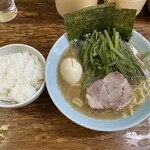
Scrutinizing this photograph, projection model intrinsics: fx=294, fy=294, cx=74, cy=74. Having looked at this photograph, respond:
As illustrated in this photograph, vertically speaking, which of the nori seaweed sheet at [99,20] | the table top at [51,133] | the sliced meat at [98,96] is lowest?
the table top at [51,133]

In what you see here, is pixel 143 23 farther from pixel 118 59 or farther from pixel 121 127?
pixel 121 127

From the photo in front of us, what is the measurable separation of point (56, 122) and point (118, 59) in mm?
360

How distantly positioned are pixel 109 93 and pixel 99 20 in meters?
0.35

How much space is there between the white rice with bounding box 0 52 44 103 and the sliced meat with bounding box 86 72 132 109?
0.24m

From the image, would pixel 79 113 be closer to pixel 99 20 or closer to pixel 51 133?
pixel 51 133

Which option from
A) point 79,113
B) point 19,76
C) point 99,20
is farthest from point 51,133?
point 99,20

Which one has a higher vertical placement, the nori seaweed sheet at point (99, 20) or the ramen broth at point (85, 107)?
the nori seaweed sheet at point (99, 20)

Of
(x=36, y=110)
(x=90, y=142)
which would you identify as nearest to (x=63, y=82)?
(x=36, y=110)

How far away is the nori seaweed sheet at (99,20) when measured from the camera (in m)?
1.22

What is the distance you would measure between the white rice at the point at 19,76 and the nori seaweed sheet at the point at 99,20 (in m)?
0.20

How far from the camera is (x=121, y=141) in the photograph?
3.66ft

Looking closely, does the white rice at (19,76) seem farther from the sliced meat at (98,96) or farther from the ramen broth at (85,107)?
the sliced meat at (98,96)

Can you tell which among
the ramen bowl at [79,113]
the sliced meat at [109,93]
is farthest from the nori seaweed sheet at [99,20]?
the sliced meat at [109,93]

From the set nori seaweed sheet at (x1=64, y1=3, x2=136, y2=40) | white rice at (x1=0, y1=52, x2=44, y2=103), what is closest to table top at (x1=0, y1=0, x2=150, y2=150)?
white rice at (x1=0, y1=52, x2=44, y2=103)
